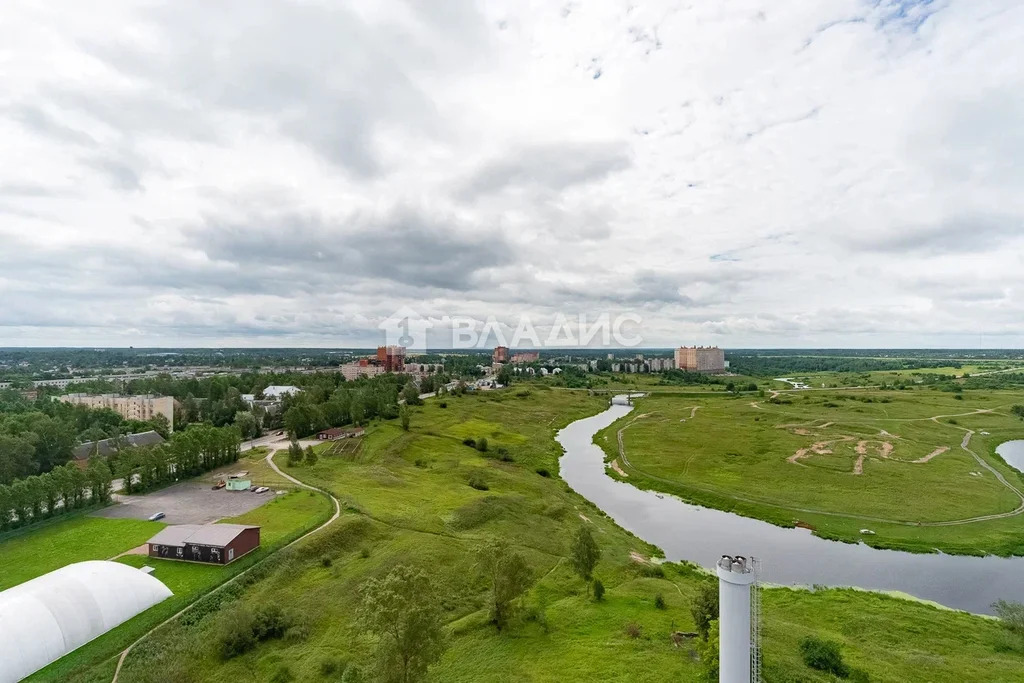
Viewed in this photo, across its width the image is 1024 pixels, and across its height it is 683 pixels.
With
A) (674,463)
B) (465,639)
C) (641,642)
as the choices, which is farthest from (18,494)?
(674,463)

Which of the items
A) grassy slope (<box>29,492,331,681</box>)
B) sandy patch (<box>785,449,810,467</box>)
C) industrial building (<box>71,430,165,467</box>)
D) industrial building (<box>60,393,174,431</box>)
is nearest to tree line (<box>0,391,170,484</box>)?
industrial building (<box>71,430,165,467</box>)

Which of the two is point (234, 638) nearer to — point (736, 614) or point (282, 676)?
point (282, 676)

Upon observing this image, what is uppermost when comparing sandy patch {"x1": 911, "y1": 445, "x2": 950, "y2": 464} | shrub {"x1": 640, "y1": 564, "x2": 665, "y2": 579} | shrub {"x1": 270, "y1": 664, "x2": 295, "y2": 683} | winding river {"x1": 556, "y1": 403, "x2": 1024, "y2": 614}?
sandy patch {"x1": 911, "y1": 445, "x2": 950, "y2": 464}

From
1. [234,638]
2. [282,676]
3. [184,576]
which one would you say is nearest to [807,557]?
[282,676]

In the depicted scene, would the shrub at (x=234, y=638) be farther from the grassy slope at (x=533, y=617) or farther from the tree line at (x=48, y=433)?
the tree line at (x=48, y=433)

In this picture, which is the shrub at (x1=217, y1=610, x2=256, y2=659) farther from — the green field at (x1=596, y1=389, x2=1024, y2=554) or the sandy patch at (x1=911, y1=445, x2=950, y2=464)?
the sandy patch at (x1=911, y1=445, x2=950, y2=464)

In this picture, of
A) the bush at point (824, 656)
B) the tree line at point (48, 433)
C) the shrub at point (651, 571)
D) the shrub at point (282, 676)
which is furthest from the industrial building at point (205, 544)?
the bush at point (824, 656)
